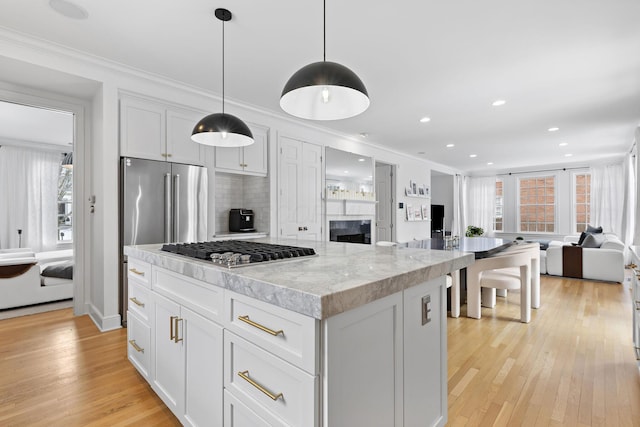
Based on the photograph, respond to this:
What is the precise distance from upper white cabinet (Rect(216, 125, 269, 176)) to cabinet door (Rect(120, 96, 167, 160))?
0.69m

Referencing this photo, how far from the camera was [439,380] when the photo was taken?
61.0 inches

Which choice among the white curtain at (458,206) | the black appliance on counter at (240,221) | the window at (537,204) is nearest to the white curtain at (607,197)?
the window at (537,204)

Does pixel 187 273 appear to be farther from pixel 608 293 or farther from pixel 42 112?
pixel 608 293

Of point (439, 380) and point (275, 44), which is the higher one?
point (275, 44)

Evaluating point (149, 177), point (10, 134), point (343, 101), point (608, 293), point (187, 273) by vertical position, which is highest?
point (10, 134)

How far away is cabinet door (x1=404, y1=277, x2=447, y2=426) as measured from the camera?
51.8 inches

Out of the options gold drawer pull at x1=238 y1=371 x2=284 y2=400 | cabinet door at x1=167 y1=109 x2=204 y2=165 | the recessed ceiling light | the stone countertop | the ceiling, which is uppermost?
the recessed ceiling light

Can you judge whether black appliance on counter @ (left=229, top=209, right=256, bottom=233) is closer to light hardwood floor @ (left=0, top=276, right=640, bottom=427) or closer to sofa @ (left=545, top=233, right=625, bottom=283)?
light hardwood floor @ (left=0, top=276, right=640, bottom=427)

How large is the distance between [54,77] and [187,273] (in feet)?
9.14

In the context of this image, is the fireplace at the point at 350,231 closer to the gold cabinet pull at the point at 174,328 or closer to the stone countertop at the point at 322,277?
the stone countertop at the point at 322,277

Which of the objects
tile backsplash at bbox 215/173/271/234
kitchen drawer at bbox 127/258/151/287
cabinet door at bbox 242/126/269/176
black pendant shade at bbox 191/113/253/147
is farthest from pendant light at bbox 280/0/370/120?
tile backsplash at bbox 215/173/271/234

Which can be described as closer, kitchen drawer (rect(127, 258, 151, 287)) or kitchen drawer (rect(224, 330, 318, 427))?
kitchen drawer (rect(224, 330, 318, 427))

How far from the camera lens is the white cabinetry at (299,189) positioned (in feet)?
15.1

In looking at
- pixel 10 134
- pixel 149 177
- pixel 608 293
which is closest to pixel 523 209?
pixel 608 293
